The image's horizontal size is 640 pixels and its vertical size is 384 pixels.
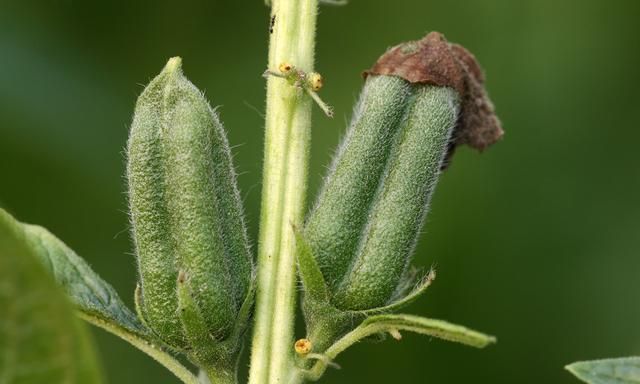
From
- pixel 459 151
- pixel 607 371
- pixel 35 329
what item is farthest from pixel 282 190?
pixel 459 151

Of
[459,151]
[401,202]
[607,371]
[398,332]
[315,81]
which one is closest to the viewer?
[607,371]

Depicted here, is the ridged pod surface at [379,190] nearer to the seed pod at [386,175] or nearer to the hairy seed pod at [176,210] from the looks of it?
the seed pod at [386,175]

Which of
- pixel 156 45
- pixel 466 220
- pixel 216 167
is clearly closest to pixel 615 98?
pixel 466 220

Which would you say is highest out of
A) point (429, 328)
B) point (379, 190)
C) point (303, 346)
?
point (379, 190)

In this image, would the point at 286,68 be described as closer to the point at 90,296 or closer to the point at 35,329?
the point at 90,296

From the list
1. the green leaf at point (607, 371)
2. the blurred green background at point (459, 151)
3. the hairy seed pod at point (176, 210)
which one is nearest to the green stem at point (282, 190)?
the hairy seed pod at point (176, 210)

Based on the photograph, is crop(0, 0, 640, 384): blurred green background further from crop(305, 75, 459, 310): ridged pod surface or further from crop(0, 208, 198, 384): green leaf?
crop(305, 75, 459, 310): ridged pod surface

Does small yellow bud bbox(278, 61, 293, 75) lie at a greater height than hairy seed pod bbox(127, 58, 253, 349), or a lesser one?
greater

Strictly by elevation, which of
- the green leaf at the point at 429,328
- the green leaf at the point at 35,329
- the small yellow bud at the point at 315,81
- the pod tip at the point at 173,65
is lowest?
the green leaf at the point at 429,328

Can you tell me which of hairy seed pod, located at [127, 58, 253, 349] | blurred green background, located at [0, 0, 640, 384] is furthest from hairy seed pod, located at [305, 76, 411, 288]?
blurred green background, located at [0, 0, 640, 384]
